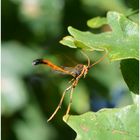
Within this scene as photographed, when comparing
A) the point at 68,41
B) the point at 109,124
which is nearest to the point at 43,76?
the point at 68,41

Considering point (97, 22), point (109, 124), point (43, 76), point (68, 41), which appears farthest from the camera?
point (43, 76)

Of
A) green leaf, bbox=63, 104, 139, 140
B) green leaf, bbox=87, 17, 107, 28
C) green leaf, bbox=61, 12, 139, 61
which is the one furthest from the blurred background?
green leaf, bbox=63, 104, 139, 140

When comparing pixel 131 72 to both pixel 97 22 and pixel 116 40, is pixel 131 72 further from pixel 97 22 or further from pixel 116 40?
pixel 97 22

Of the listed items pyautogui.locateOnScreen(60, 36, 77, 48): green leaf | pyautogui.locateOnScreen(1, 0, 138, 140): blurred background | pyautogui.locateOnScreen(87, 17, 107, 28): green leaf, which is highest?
pyautogui.locateOnScreen(87, 17, 107, 28): green leaf

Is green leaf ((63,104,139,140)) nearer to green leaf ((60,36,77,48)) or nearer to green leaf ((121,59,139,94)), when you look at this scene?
green leaf ((121,59,139,94))

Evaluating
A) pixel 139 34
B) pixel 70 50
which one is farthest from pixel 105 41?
pixel 70 50

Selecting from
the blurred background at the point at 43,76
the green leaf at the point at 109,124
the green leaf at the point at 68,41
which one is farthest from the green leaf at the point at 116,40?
the blurred background at the point at 43,76
